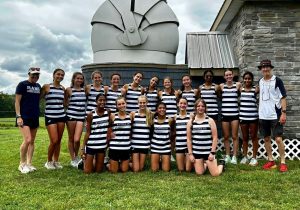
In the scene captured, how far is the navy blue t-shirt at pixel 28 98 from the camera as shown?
6.88 meters

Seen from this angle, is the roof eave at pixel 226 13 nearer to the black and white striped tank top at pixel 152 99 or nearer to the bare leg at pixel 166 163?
the black and white striped tank top at pixel 152 99

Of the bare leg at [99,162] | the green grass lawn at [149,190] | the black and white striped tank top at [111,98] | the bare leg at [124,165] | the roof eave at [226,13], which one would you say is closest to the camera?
the green grass lawn at [149,190]

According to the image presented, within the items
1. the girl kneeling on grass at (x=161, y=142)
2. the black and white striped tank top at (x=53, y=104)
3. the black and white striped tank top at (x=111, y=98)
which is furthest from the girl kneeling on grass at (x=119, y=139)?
the black and white striped tank top at (x=53, y=104)

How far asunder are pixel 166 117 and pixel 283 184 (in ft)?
8.36

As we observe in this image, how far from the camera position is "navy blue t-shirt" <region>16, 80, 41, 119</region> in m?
6.88

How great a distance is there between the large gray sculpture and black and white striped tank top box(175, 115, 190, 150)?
4.72m

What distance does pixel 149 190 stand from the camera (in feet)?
18.4

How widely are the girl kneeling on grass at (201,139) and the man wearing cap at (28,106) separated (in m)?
2.95

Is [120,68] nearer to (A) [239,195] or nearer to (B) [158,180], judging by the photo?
(B) [158,180]

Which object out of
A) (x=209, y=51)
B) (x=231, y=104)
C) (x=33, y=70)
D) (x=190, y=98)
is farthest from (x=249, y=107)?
(x=33, y=70)

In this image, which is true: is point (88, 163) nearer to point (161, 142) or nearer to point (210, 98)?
point (161, 142)

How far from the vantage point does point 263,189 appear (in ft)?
18.8

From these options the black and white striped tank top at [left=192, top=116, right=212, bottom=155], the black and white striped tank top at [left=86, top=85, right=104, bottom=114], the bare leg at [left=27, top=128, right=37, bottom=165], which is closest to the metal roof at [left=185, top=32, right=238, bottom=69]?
the black and white striped tank top at [left=86, top=85, right=104, bottom=114]

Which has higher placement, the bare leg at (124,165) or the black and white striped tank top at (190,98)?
the black and white striped tank top at (190,98)
